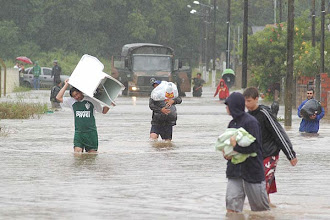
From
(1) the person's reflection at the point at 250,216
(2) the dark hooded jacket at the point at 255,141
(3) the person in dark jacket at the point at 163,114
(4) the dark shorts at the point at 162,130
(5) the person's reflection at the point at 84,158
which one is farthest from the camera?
(4) the dark shorts at the point at 162,130

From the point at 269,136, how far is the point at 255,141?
1.17 meters

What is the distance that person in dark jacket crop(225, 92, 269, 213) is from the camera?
10297mm

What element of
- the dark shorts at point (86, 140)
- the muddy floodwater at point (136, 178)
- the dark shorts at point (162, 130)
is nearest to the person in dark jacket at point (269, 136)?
the muddy floodwater at point (136, 178)

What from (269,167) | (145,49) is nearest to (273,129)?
(269,167)

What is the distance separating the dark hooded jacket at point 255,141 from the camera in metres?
10.3

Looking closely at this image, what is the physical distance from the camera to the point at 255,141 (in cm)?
1026

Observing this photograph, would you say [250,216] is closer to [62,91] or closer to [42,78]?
[62,91]

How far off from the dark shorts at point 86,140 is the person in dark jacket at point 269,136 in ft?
20.5

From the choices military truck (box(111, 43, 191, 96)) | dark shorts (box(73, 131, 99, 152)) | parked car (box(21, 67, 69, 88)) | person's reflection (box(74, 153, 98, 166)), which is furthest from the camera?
parked car (box(21, 67, 69, 88))

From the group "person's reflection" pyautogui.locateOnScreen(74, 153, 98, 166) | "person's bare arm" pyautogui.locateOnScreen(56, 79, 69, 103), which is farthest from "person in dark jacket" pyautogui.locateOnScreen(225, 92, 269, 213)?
"person's bare arm" pyautogui.locateOnScreen(56, 79, 69, 103)

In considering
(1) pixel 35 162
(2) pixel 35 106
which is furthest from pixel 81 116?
(2) pixel 35 106

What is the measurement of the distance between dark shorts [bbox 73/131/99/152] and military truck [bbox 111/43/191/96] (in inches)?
1428

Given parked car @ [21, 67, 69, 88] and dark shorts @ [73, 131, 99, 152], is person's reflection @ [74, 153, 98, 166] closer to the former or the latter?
dark shorts @ [73, 131, 99, 152]

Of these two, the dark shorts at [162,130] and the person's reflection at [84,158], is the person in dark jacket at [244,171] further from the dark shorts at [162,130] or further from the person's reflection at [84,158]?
the dark shorts at [162,130]
